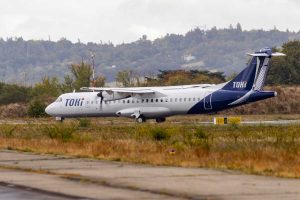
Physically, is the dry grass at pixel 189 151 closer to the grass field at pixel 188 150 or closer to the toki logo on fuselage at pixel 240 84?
the grass field at pixel 188 150

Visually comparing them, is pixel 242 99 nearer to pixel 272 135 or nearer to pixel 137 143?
pixel 272 135

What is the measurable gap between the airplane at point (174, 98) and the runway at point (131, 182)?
36269mm

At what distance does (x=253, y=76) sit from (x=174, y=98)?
582 centimetres

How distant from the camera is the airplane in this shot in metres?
60.9

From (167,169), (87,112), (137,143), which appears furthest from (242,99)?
(167,169)

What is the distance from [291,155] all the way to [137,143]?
27.6ft

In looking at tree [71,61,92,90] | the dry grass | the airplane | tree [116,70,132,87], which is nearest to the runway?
the dry grass

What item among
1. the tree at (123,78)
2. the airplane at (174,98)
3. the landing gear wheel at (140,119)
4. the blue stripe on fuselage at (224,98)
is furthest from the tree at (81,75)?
the blue stripe on fuselage at (224,98)

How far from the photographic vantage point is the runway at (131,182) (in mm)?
17406

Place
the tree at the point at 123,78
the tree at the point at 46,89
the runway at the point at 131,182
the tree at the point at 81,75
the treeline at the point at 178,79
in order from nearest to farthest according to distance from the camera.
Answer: the runway at the point at 131,182 < the treeline at the point at 178,79 < the tree at the point at 46,89 < the tree at the point at 81,75 < the tree at the point at 123,78

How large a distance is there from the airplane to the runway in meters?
36.3

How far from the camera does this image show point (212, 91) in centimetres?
6122

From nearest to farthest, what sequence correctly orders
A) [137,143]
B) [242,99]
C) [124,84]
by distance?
[137,143], [242,99], [124,84]

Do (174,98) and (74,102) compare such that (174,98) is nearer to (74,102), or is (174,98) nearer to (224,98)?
(224,98)
